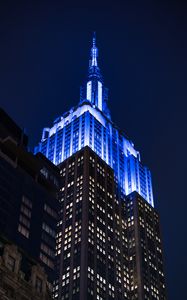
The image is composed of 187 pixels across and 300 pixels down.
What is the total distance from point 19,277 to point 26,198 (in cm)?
2816

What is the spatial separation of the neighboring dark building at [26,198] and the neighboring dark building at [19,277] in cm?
748

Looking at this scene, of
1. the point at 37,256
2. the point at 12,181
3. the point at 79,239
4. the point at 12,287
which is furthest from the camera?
the point at 79,239

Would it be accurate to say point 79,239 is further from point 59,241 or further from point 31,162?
point 31,162

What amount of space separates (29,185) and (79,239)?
3390 inches

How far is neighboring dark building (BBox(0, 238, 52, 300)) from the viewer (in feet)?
257

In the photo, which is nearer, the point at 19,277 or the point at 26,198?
the point at 19,277

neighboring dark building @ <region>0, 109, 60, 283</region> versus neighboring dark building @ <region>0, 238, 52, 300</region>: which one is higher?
neighboring dark building @ <region>0, 109, 60, 283</region>

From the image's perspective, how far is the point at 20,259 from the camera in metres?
86.5

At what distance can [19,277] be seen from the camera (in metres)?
81.8

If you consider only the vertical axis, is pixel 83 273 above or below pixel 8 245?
above

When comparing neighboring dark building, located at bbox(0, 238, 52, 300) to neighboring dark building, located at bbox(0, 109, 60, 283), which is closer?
neighboring dark building, located at bbox(0, 238, 52, 300)

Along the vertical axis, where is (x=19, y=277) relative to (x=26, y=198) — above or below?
below

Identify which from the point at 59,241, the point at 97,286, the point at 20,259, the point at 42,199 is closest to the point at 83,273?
the point at 97,286

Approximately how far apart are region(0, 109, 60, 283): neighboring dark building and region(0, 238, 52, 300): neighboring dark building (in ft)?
24.5
